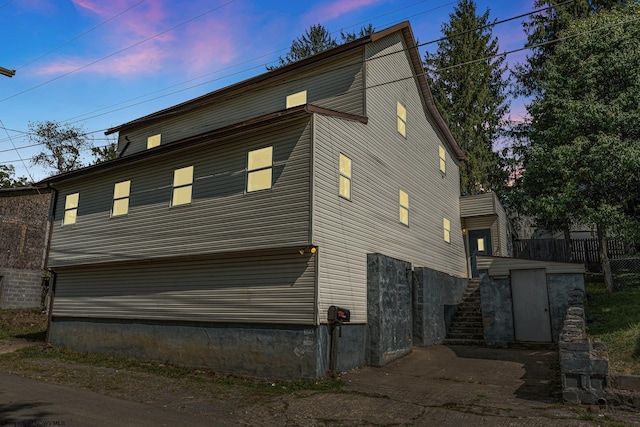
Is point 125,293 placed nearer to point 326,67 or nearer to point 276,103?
point 276,103

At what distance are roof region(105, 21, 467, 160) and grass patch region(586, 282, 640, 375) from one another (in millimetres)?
10014

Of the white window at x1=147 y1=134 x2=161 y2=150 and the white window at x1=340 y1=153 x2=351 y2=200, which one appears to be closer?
the white window at x1=340 y1=153 x2=351 y2=200

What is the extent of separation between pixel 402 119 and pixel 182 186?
9.15 metres

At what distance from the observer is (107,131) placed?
23.2 metres

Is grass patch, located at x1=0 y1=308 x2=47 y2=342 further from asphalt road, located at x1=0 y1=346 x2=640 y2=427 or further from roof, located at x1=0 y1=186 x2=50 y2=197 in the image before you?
asphalt road, located at x1=0 y1=346 x2=640 y2=427

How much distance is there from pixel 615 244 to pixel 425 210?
13.8 metres

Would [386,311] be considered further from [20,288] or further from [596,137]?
[20,288]

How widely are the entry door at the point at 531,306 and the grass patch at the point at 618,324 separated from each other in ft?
4.97

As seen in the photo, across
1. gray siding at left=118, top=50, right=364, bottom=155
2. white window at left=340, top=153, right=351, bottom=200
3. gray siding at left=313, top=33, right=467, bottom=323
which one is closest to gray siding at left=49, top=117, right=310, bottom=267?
gray siding at left=313, top=33, right=467, bottom=323

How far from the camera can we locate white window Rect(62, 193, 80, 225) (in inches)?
727

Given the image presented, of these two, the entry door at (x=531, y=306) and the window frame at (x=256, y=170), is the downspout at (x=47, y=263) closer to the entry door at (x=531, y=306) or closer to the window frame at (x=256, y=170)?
the window frame at (x=256, y=170)

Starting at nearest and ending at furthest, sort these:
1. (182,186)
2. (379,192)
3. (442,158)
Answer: (182,186), (379,192), (442,158)

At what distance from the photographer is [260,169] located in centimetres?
1326

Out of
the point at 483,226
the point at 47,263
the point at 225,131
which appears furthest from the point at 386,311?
the point at 47,263
